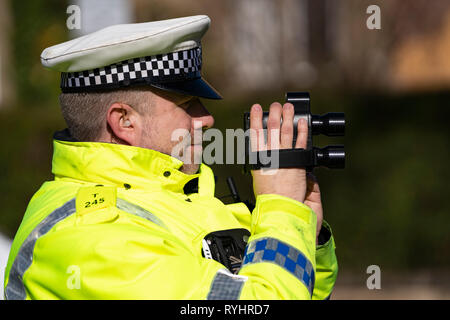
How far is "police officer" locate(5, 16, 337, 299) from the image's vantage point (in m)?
1.95

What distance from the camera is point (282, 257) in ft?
6.65

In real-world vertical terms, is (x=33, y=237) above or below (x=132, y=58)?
below

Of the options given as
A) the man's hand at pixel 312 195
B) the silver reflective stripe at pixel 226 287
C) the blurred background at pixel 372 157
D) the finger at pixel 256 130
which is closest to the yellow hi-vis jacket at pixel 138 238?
the silver reflective stripe at pixel 226 287

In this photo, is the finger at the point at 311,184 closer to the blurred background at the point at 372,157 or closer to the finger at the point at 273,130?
the finger at the point at 273,130

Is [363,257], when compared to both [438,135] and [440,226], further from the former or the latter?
[438,135]

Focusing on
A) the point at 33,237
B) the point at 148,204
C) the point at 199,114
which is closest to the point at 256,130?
the point at 199,114

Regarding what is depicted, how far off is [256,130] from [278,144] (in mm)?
87

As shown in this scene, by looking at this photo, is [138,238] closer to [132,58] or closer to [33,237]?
[33,237]

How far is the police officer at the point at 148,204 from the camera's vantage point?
1.95 metres

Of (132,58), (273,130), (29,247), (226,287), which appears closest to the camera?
(226,287)

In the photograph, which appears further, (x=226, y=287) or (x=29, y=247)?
(x=29, y=247)

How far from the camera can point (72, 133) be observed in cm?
247

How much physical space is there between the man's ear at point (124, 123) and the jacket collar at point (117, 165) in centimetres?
8
